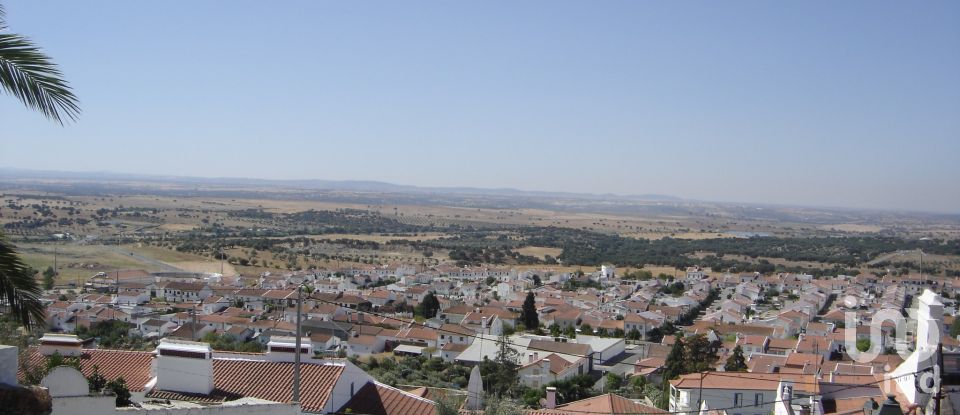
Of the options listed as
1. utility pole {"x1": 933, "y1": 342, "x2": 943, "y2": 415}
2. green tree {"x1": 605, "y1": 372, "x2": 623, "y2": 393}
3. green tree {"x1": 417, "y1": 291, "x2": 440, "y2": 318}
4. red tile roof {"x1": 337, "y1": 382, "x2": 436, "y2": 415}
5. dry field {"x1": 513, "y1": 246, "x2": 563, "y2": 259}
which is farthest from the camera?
dry field {"x1": 513, "y1": 246, "x2": 563, "y2": 259}

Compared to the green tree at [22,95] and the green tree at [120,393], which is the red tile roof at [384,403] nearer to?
the green tree at [120,393]

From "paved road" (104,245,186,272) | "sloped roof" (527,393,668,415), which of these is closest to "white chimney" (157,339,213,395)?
"sloped roof" (527,393,668,415)

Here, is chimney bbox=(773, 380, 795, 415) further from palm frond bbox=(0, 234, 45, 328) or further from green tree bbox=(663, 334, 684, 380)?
green tree bbox=(663, 334, 684, 380)

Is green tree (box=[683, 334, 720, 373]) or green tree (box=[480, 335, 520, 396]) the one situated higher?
green tree (box=[683, 334, 720, 373])

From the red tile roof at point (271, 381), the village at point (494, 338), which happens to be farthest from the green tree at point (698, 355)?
the red tile roof at point (271, 381)

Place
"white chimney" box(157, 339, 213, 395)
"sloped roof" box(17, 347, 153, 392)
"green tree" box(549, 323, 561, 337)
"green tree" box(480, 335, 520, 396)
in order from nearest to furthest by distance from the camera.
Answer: "white chimney" box(157, 339, 213, 395)
"sloped roof" box(17, 347, 153, 392)
"green tree" box(480, 335, 520, 396)
"green tree" box(549, 323, 561, 337)

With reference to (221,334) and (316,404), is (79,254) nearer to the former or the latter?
(221,334)
